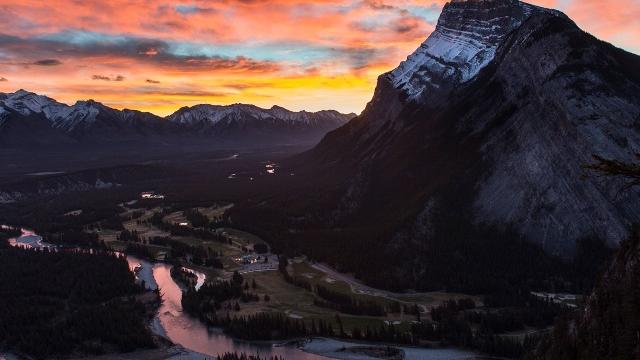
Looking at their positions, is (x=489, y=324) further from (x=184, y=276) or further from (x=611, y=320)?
(x=184, y=276)

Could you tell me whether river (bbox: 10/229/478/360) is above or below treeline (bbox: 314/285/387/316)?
below

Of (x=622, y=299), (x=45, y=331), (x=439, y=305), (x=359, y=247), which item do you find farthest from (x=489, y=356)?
(x=45, y=331)

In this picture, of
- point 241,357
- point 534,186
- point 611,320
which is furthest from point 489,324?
point 611,320

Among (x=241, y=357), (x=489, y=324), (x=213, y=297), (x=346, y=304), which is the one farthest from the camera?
(x=213, y=297)

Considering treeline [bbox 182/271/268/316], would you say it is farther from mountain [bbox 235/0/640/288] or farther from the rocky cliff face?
the rocky cliff face

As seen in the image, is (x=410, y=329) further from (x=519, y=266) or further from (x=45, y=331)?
(x=45, y=331)

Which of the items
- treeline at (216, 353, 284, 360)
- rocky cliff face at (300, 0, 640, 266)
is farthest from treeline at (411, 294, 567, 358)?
rocky cliff face at (300, 0, 640, 266)

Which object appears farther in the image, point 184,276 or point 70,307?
point 184,276

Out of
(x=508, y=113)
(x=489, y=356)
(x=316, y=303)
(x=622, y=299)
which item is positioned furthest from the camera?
(x=508, y=113)
